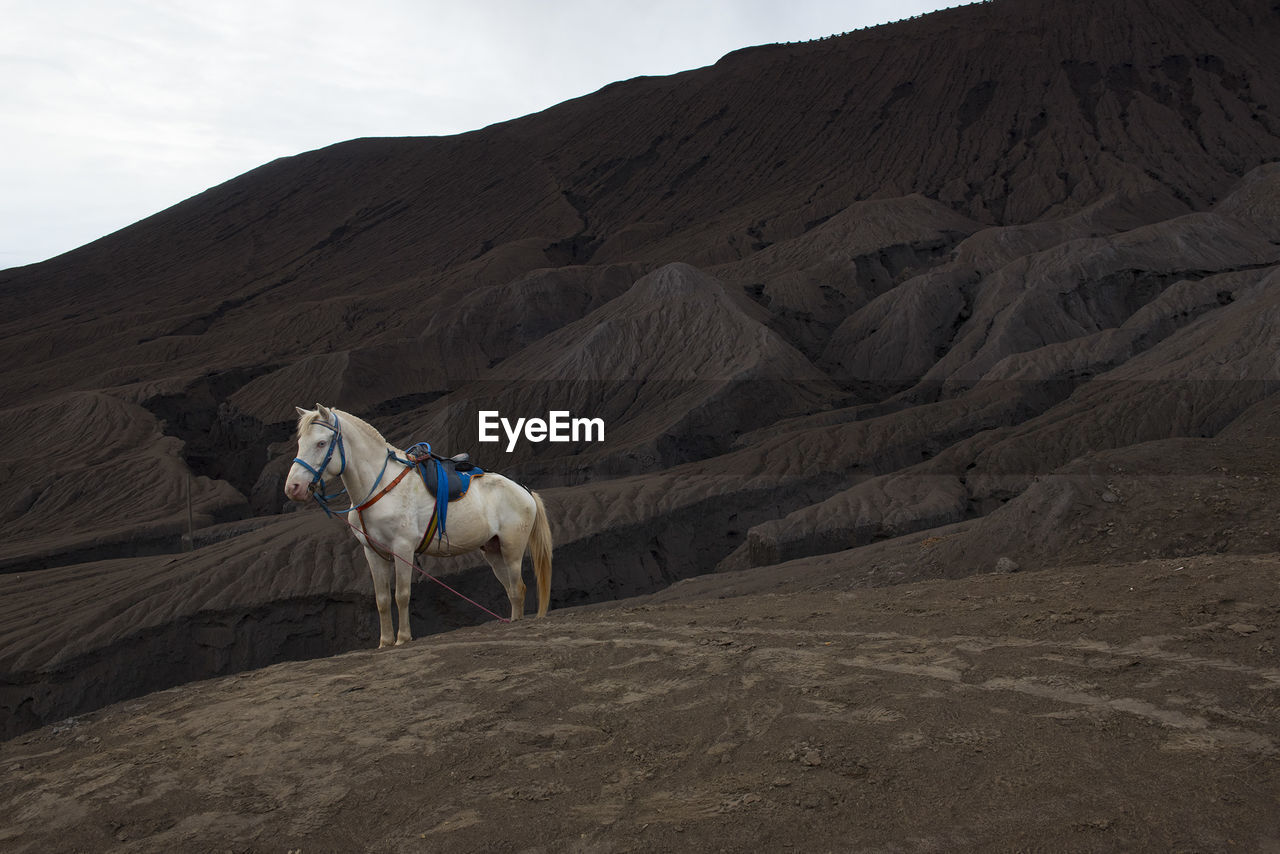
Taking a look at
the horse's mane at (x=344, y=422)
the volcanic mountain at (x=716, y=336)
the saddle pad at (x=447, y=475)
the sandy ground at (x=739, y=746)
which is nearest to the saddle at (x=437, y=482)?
the saddle pad at (x=447, y=475)

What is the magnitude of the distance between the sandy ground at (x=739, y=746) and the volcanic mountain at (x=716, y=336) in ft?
21.8

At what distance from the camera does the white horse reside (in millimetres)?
8086

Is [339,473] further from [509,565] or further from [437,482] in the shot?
[509,565]

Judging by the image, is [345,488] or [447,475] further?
[447,475]

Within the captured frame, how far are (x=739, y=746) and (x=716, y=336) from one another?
135ft

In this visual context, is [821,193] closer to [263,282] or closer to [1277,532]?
[263,282]

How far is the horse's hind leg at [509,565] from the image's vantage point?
9539mm

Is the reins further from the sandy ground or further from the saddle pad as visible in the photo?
the sandy ground

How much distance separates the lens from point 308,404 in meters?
46.7

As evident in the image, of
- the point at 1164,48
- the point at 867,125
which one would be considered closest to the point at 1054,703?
the point at 867,125

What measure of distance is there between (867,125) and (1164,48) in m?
25.2

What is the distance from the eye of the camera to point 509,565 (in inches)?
377

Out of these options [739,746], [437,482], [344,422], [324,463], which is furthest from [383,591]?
[739,746]

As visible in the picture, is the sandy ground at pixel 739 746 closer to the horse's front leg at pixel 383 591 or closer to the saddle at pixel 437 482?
the horse's front leg at pixel 383 591
